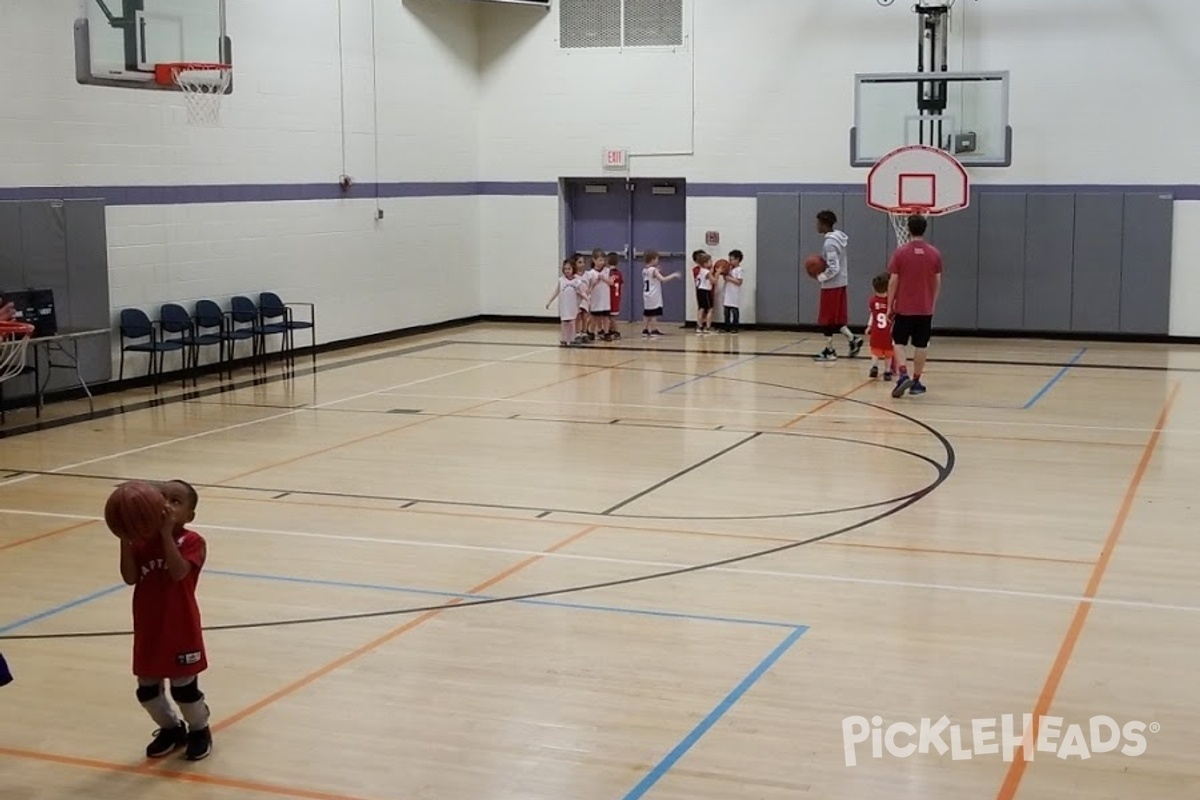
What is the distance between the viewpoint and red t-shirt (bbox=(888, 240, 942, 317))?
557 inches

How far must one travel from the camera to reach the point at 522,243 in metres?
22.7

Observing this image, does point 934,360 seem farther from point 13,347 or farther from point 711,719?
point 711,719

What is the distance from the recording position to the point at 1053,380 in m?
16.1

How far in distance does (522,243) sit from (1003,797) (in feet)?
59.3

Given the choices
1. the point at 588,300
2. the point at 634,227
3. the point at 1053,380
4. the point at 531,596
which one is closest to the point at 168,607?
the point at 531,596

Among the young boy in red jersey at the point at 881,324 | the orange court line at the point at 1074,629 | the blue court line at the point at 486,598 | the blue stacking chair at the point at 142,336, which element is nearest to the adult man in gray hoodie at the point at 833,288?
the young boy in red jersey at the point at 881,324

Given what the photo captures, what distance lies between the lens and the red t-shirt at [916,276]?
14.1 metres

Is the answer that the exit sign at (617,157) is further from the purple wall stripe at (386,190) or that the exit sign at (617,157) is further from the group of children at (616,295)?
the group of children at (616,295)

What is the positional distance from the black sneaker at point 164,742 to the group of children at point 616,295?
1374 cm

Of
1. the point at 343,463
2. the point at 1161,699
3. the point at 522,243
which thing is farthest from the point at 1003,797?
the point at 522,243

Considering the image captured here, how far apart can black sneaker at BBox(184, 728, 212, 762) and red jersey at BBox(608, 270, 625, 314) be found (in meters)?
14.8

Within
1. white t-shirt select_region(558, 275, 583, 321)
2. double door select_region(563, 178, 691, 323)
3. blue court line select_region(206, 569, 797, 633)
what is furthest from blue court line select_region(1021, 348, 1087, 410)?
blue court line select_region(206, 569, 797, 633)

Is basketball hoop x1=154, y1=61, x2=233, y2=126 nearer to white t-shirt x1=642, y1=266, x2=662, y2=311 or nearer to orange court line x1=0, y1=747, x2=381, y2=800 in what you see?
white t-shirt x1=642, y1=266, x2=662, y2=311

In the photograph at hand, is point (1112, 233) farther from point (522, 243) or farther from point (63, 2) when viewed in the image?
point (63, 2)
